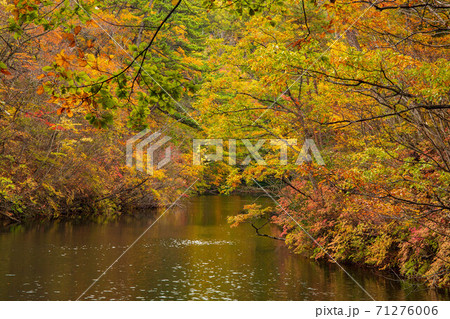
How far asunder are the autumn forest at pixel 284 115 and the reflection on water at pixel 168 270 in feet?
3.29

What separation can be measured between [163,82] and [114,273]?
10.4 meters

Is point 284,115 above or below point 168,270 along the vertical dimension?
above

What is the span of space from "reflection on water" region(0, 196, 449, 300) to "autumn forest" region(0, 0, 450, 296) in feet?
3.29

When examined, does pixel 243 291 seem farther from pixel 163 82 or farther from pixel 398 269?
pixel 163 82

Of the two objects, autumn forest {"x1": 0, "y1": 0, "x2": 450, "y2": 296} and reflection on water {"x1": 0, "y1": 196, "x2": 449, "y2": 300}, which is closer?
autumn forest {"x1": 0, "y1": 0, "x2": 450, "y2": 296}

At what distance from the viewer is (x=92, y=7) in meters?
4.66

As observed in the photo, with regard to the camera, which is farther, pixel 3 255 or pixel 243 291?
pixel 3 255

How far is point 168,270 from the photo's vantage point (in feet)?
47.4

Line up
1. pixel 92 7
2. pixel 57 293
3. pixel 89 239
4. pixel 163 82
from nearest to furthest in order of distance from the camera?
1. pixel 163 82
2. pixel 92 7
3. pixel 57 293
4. pixel 89 239

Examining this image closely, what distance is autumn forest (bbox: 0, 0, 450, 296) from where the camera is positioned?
4.78 metres

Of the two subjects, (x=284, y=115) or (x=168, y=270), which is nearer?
(x=168, y=270)

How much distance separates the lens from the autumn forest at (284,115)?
478cm

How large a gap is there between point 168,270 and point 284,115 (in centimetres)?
653

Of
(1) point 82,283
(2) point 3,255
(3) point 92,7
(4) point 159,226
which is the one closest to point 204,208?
(4) point 159,226
